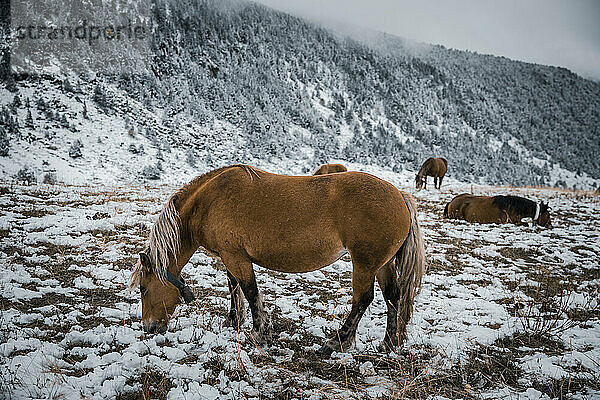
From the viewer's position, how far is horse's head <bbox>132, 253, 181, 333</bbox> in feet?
11.4

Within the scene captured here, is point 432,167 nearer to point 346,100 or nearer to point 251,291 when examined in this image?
point 251,291

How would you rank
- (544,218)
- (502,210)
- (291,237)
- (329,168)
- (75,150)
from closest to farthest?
(291,237) → (544,218) → (502,210) → (329,168) → (75,150)

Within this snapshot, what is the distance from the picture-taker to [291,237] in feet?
11.0

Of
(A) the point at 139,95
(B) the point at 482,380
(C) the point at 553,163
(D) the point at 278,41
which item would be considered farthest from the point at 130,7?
(C) the point at 553,163

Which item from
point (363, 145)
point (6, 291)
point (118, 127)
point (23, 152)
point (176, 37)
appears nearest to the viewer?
point (6, 291)

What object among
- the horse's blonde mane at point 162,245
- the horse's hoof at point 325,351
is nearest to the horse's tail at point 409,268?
the horse's hoof at point 325,351

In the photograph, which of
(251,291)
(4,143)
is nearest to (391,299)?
(251,291)

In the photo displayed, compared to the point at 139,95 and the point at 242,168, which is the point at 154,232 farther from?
the point at 139,95

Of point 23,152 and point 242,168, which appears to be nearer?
point 242,168

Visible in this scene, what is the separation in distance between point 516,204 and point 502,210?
50 cm

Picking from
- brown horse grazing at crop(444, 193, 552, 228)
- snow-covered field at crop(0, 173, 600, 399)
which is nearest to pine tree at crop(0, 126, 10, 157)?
snow-covered field at crop(0, 173, 600, 399)

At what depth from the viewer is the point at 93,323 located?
3654 mm

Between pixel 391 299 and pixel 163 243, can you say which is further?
pixel 391 299

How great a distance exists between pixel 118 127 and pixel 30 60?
357 inches
